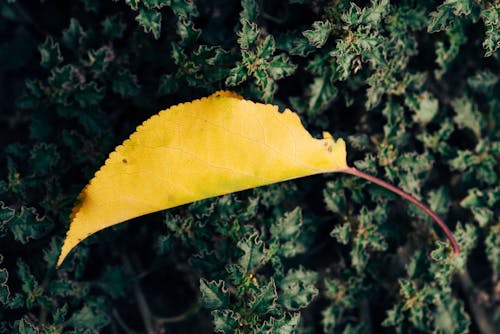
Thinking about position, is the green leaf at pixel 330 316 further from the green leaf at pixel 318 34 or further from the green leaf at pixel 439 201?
the green leaf at pixel 318 34

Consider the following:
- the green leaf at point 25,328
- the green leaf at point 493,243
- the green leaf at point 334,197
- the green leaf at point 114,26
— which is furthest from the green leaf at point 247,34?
the green leaf at point 493,243

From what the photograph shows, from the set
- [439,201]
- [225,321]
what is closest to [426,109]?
[439,201]

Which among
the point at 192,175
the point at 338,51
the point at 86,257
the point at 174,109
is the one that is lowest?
the point at 86,257

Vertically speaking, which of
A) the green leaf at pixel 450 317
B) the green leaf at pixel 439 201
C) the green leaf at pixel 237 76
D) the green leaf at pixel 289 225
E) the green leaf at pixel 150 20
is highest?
the green leaf at pixel 150 20

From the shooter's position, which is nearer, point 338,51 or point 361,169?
point 338,51

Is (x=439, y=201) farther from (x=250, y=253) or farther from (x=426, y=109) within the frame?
(x=250, y=253)

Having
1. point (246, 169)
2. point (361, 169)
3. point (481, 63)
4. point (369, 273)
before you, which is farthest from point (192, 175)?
point (481, 63)

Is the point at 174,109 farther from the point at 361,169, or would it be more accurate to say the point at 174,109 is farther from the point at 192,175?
the point at 361,169
